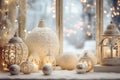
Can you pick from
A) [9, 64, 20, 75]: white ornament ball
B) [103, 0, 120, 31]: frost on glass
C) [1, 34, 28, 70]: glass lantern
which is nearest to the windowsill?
[9, 64, 20, 75]: white ornament ball

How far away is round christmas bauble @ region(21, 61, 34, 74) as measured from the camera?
8.38 ft

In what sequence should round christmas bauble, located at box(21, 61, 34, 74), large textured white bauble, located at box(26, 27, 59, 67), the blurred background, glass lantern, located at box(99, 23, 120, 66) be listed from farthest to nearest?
the blurred background
large textured white bauble, located at box(26, 27, 59, 67)
glass lantern, located at box(99, 23, 120, 66)
round christmas bauble, located at box(21, 61, 34, 74)

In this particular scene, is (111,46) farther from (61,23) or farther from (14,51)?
(14,51)

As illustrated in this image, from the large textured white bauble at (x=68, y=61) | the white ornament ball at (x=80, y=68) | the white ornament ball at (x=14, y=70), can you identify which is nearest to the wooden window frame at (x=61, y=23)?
the large textured white bauble at (x=68, y=61)

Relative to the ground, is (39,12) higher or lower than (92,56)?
higher

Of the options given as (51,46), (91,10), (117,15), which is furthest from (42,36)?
(117,15)

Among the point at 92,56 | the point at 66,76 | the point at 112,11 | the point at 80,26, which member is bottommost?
the point at 66,76

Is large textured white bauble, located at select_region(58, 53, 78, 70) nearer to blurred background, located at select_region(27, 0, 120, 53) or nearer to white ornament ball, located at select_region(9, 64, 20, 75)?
blurred background, located at select_region(27, 0, 120, 53)

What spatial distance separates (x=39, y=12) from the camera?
2900 mm

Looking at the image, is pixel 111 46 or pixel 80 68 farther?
pixel 111 46

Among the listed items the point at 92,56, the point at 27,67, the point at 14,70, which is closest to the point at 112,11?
the point at 92,56

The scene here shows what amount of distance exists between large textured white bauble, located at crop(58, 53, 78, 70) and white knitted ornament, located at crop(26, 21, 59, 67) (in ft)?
0.39

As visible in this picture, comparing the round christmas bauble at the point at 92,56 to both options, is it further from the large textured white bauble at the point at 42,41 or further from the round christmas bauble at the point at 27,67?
the round christmas bauble at the point at 27,67

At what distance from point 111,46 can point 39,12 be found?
72 cm
